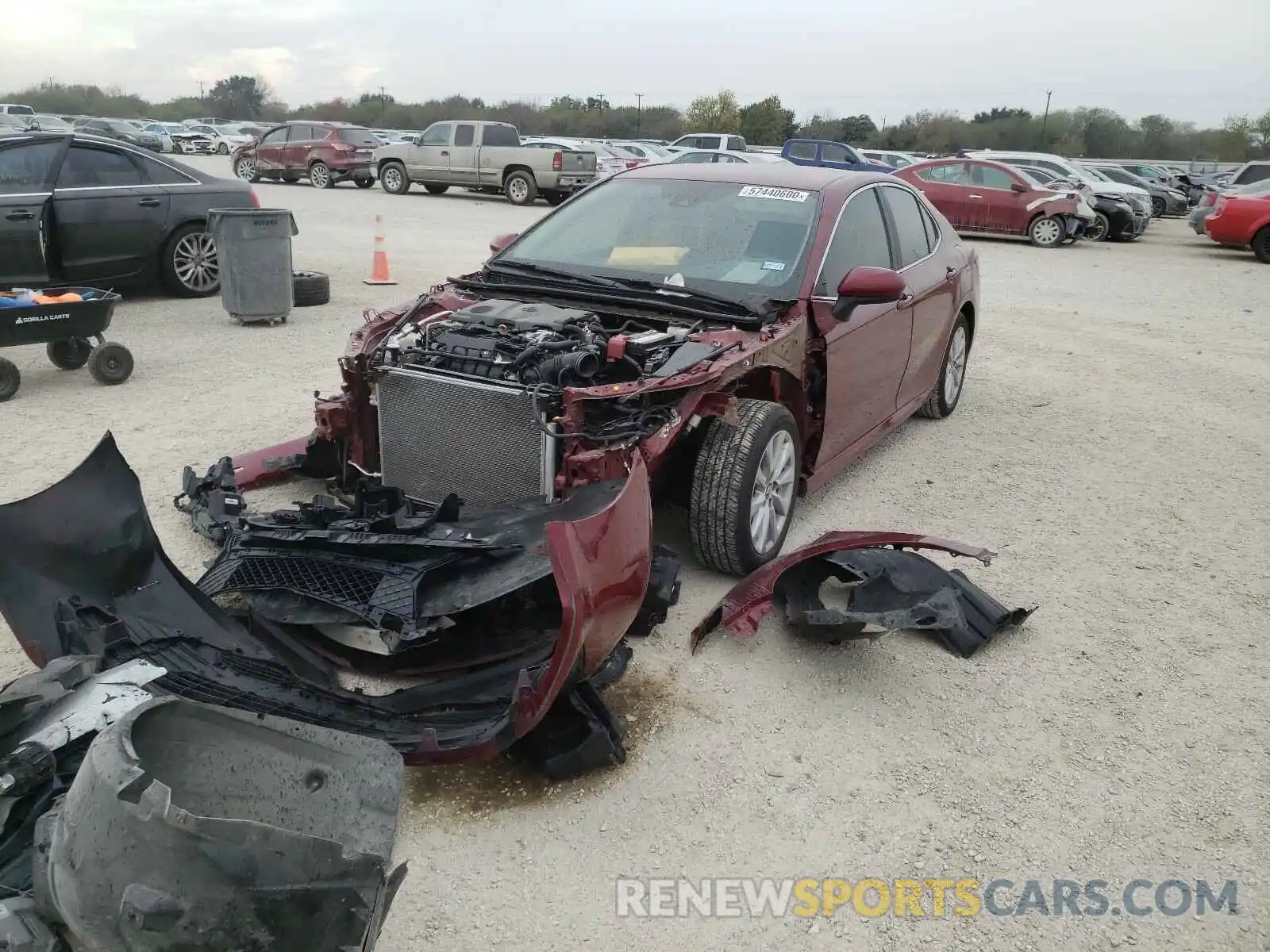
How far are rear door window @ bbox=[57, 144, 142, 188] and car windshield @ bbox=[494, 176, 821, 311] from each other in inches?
226

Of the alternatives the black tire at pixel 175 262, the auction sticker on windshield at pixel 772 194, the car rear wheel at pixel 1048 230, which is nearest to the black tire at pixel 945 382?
the auction sticker on windshield at pixel 772 194

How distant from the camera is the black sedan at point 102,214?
8531 mm

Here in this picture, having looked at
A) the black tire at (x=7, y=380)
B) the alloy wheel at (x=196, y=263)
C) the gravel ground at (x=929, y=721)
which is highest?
the alloy wheel at (x=196, y=263)

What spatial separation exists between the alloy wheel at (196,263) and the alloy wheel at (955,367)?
693cm

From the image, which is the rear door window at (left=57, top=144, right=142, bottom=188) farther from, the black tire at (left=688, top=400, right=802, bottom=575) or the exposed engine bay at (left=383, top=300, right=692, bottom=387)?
the black tire at (left=688, top=400, right=802, bottom=575)

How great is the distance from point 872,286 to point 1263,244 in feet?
54.8

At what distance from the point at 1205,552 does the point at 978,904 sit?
10.3 feet

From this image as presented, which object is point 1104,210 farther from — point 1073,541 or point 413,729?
point 413,729

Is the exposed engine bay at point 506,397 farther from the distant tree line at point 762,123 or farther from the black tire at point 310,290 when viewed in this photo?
the distant tree line at point 762,123

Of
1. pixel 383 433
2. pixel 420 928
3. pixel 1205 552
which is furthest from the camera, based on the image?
pixel 1205 552

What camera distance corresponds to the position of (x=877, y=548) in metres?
4.36

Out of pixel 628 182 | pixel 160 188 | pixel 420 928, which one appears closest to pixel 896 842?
pixel 420 928

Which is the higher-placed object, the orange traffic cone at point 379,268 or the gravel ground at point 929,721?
the orange traffic cone at point 379,268

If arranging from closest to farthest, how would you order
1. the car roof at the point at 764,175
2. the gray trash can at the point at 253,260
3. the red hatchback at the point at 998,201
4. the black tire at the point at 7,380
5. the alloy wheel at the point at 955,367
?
the car roof at the point at 764,175 → the black tire at the point at 7,380 → the alloy wheel at the point at 955,367 → the gray trash can at the point at 253,260 → the red hatchback at the point at 998,201
